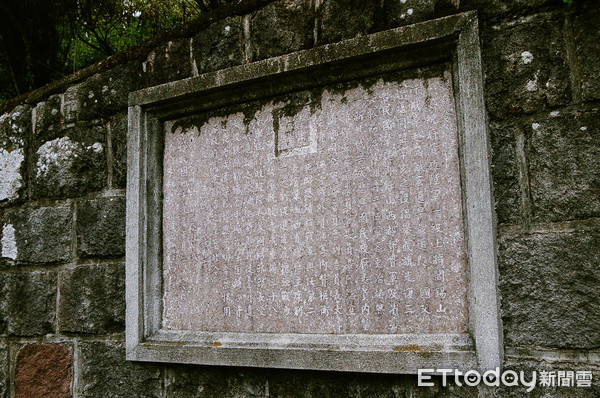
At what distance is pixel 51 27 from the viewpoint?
317cm

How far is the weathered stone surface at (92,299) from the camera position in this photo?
7.43ft

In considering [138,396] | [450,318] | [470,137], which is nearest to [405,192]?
[470,137]

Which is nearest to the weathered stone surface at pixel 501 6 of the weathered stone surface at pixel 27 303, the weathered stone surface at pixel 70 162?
the weathered stone surface at pixel 70 162

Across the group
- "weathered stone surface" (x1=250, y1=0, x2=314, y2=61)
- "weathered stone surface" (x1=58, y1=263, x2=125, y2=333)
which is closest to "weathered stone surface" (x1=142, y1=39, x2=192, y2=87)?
"weathered stone surface" (x1=250, y1=0, x2=314, y2=61)

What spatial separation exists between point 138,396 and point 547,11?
2275 millimetres

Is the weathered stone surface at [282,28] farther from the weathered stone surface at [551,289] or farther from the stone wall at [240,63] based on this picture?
the weathered stone surface at [551,289]

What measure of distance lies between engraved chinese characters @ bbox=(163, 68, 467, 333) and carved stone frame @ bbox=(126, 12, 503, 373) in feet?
0.17

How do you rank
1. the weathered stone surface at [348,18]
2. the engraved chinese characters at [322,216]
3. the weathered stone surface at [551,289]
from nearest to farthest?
the weathered stone surface at [551,289] < the engraved chinese characters at [322,216] < the weathered stone surface at [348,18]

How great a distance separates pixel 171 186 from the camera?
2268 mm

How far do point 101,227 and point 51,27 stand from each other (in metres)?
1.67

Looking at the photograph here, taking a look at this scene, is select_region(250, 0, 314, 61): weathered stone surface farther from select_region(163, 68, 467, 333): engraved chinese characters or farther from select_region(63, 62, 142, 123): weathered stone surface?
select_region(63, 62, 142, 123): weathered stone surface

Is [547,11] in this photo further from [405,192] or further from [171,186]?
[171,186]

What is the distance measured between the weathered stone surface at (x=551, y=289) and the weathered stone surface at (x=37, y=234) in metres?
2.05

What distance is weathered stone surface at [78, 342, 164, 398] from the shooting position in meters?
2.16
